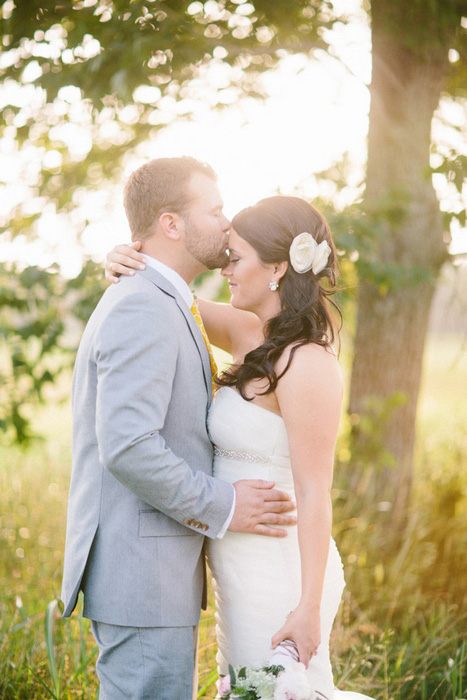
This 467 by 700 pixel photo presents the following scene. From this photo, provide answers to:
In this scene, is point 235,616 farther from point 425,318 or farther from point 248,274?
point 425,318

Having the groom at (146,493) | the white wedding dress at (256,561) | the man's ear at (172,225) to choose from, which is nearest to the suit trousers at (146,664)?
the groom at (146,493)

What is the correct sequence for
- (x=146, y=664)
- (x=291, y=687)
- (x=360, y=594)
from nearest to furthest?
(x=291, y=687), (x=146, y=664), (x=360, y=594)

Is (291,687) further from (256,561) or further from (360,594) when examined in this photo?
(360,594)

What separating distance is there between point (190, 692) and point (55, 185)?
3.74 metres

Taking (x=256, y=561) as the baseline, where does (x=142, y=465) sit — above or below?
above

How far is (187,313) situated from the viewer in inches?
93.2

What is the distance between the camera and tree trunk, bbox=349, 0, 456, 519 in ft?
15.7

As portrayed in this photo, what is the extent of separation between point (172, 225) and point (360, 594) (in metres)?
3.00

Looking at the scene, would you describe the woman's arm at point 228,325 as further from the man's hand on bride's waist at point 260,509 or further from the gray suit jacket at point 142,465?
the man's hand on bride's waist at point 260,509

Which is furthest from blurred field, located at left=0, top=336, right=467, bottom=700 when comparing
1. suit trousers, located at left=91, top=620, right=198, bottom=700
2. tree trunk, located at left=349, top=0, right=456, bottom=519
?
suit trousers, located at left=91, top=620, right=198, bottom=700

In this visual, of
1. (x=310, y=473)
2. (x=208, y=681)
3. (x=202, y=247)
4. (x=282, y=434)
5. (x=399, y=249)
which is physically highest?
(x=399, y=249)

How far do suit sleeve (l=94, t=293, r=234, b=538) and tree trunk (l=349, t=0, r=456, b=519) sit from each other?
2647 mm

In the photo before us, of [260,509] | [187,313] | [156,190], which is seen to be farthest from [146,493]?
[156,190]

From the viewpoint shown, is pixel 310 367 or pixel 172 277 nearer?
pixel 310 367
